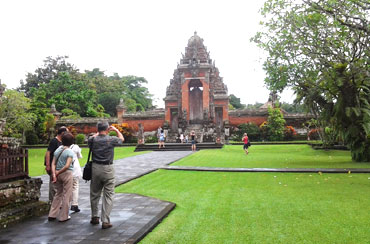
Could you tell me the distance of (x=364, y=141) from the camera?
15023 mm

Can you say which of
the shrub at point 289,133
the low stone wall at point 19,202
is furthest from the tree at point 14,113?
the shrub at point 289,133

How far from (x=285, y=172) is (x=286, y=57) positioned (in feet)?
A: 17.2

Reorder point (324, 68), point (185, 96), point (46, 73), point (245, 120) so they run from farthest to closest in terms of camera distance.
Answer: point (46, 73) → point (245, 120) → point (185, 96) → point (324, 68)

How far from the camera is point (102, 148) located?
550 cm

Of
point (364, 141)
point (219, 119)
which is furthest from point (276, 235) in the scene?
point (219, 119)

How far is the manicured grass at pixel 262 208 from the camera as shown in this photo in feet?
15.8

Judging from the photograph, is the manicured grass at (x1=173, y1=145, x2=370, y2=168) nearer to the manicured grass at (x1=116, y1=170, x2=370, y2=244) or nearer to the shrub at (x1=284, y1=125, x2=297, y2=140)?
the manicured grass at (x1=116, y1=170, x2=370, y2=244)

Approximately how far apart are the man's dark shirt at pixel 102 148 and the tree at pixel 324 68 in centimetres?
963

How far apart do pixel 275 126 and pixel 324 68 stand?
2075cm

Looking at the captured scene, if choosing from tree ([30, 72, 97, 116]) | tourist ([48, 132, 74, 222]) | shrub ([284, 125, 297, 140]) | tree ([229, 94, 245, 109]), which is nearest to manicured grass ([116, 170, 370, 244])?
tourist ([48, 132, 74, 222])

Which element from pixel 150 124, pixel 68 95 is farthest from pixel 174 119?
pixel 68 95

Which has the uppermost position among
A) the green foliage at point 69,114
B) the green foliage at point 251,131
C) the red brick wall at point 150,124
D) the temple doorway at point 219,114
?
the green foliage at point 69,114

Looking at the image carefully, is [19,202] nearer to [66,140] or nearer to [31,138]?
[66,140]

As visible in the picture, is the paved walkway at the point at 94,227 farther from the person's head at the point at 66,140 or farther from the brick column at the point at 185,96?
the brick column at the point at 185,96
